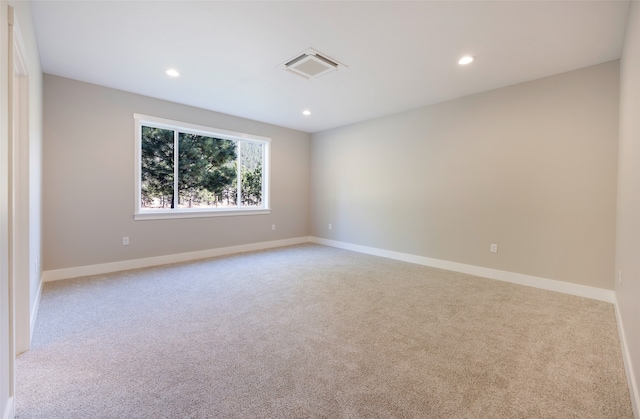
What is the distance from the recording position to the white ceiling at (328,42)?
89.7 inches

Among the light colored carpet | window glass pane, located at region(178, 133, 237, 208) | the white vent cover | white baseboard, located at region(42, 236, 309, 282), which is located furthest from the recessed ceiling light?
white baseboard, located at region(42, 236, 309, 282)

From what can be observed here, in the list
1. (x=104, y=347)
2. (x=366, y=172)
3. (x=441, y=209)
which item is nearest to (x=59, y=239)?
(x=104, y=347)

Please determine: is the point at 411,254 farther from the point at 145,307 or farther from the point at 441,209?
the point at 145,307

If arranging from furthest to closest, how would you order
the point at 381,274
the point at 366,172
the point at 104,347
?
the point at 366,172
the point at 381,274
the point at 104,347

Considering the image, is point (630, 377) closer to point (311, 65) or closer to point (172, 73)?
point (311, 65)

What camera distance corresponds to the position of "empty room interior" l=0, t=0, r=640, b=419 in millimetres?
1685

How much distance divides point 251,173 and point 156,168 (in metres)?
1.74

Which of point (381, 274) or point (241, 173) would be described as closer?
point (381, 274)

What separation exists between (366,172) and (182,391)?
4586 mm

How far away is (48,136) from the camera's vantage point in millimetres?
3561

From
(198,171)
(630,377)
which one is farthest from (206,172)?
(630,377)

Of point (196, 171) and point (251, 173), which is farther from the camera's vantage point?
point (251, 173)

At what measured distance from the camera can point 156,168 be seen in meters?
4.57

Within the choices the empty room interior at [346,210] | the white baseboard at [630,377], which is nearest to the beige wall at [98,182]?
the empty room interior at [346,210]
